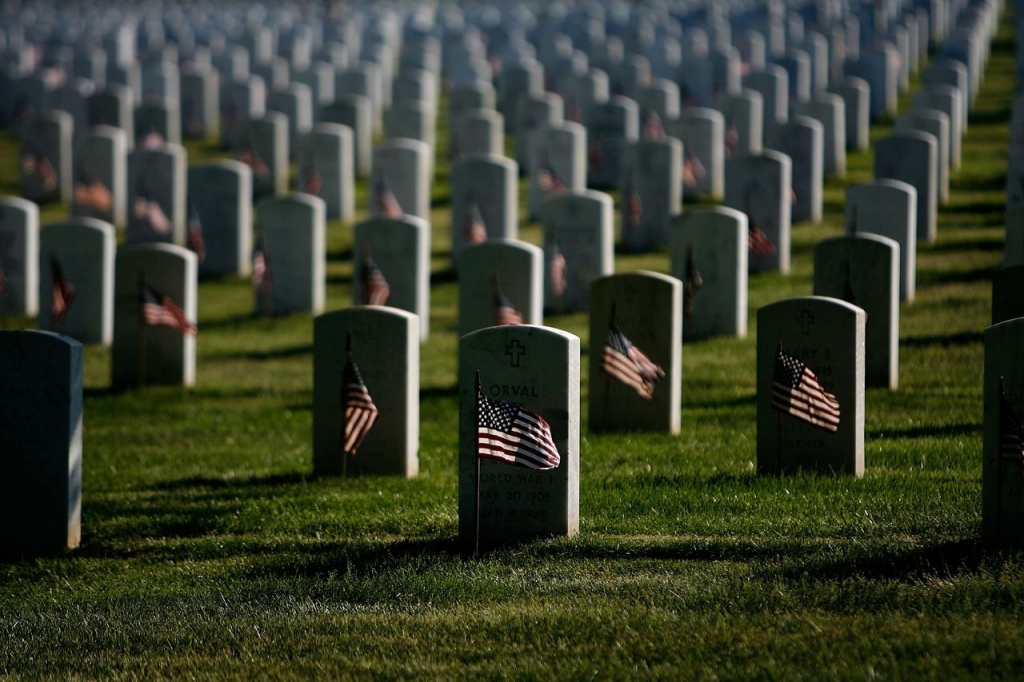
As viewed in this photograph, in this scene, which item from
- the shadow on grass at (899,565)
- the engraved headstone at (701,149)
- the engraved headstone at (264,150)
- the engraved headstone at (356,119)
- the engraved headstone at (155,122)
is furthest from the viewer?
the engraved headstone at (155,122)

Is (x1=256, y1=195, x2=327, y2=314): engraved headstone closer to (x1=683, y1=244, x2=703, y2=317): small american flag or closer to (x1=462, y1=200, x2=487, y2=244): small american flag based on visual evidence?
(x1=462, y1=200, x2=487, y2=244): small american flag

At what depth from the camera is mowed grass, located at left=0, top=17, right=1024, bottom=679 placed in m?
6.55

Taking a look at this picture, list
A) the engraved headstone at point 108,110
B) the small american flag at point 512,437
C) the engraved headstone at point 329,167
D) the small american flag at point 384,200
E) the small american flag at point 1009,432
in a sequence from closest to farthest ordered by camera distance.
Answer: the small american flag at point 1009,432, the small american flag at point 512,437, the small american flag at point 384,200, the engraved headstone at point 329,167, the engraved headstone at point 108,110

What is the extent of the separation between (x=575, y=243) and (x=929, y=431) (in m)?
5.64

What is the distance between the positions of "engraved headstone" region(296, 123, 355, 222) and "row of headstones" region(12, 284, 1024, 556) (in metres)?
10.3

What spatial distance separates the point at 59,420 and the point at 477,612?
11.2 ft

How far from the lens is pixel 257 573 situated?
27.4 ft

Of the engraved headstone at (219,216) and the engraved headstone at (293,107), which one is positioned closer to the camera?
the engraved headstone at (219,216)

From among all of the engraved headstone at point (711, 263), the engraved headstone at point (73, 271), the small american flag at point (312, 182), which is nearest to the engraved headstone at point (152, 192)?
the small american flag at point (312, 182)

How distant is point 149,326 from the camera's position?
45.2ft

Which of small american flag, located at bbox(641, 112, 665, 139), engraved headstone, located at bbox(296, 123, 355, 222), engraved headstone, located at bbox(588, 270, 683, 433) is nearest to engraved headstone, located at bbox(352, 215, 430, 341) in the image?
engraved headstone, located at bbox(588, 270, 683, 433)

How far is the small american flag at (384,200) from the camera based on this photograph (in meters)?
19.2

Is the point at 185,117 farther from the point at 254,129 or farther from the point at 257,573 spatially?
the point at 257,573

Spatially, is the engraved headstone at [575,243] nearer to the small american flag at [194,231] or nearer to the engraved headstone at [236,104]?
the small american flag at [194,231]
